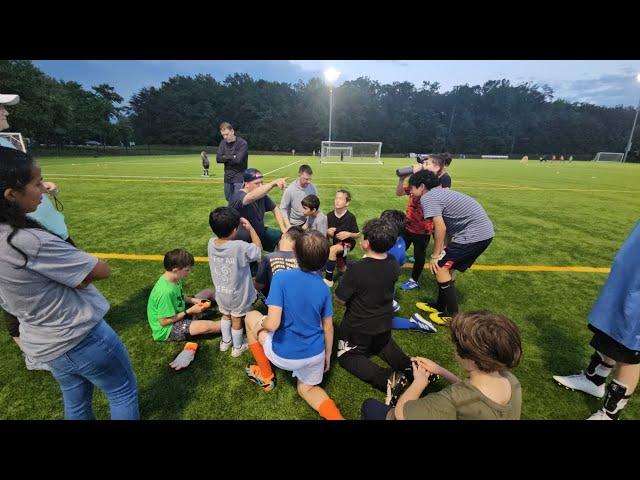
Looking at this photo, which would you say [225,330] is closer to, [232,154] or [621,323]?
[621,323]

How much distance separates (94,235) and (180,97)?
8181 cm

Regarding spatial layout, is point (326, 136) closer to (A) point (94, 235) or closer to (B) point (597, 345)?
(A) point (94, 235)

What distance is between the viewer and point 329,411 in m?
2.54

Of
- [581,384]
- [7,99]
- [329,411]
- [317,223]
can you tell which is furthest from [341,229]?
[7,99]

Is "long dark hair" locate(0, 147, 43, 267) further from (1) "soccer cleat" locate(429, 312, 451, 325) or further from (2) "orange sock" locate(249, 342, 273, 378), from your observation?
(1) "soccer cleat" locate(429, 312, 451, 325)

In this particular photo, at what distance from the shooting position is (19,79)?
39.2 meters

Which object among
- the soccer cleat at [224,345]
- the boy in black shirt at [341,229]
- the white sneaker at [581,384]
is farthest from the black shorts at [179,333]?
the white sneaker at [581,384]

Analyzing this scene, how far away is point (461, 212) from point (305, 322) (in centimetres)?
258

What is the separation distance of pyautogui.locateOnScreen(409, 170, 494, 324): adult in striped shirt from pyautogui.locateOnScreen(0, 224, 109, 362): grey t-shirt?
11.2ft

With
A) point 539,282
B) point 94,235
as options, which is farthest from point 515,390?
point 94,235

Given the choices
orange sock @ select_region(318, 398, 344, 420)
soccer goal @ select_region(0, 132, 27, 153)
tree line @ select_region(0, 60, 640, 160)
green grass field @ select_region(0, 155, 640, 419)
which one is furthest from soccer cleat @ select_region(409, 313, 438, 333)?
tree line @ select_region(0, 60, 640, 160)

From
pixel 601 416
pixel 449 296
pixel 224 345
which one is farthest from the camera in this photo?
pixel 449 296

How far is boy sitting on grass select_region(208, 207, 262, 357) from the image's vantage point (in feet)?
10.0

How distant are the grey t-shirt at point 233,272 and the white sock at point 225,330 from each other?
0.19 metres
